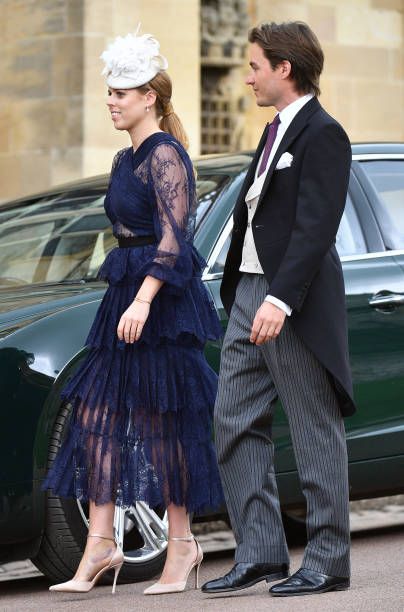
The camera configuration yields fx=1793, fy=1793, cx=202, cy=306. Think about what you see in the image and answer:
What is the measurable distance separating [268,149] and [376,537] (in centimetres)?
273

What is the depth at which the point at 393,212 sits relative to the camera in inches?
285

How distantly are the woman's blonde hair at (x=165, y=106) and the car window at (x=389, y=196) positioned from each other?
57.4 inches

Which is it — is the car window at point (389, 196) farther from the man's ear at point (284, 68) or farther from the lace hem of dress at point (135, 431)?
the man's ear at point (284, 68)

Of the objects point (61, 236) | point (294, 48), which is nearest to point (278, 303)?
point (294, 48)

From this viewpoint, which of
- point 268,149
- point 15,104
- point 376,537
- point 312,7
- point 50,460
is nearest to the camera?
point 268,149

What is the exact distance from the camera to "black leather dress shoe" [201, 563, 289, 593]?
5.52m

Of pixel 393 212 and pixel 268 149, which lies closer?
pixel 268 149

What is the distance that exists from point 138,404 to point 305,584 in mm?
835

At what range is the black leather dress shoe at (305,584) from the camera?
17.7ft

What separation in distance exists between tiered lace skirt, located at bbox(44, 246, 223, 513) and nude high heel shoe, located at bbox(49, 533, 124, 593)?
17 centimetres

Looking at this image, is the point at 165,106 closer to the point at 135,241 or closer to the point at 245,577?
the point at 135,241

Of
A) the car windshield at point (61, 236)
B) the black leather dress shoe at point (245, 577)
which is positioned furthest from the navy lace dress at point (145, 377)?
the car windshield at point (61, 236)

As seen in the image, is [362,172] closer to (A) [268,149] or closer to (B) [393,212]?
(B) [393,212]

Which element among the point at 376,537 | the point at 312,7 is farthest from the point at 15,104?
the point at 376,537
